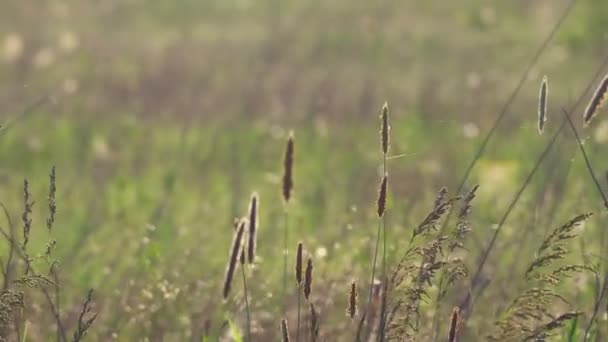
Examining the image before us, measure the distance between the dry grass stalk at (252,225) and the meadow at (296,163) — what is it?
6 centimetres

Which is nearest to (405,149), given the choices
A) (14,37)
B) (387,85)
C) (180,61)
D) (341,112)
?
(341,112)

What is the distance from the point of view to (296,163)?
20.2 ft

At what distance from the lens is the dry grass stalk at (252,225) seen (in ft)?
7.48

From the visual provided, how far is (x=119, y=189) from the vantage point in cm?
571

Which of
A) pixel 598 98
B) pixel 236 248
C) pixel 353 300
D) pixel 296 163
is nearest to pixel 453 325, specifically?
pixel 353 300

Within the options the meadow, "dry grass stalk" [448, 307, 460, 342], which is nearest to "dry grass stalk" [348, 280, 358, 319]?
the meadow

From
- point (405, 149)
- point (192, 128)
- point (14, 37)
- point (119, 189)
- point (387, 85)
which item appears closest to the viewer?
point (119, 189)

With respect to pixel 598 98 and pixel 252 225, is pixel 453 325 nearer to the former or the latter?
pixel 252 225

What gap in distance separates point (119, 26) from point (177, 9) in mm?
631

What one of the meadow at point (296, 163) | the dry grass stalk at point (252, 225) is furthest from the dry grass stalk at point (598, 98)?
the dry grass stalk at point (252, 225)

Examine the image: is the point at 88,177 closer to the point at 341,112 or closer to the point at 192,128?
the point at 192,128

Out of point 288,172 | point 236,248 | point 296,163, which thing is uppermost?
point 296,163

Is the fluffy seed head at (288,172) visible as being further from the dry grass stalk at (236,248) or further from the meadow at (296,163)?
the dry grass stalk at (236,248)

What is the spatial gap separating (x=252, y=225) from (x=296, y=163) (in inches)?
151
